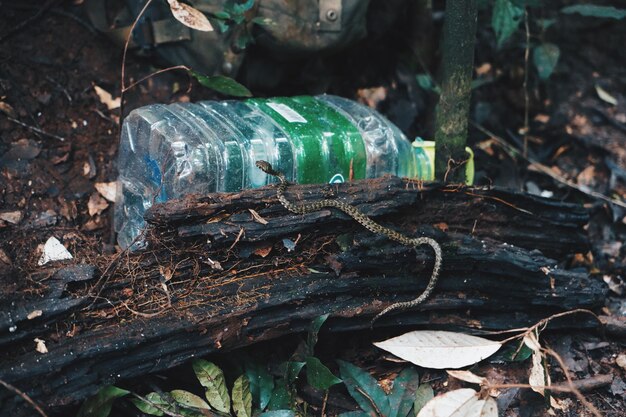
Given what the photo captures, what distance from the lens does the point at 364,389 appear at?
3.78 meters

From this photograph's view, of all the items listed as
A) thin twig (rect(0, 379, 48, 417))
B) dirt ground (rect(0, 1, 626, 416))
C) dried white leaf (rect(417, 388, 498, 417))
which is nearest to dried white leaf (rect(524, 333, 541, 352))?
dried white leaf (rect(417, 388, 498, 417))

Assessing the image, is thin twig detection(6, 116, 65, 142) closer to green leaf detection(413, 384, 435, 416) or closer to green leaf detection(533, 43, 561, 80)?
green leaf detection(413, 384, 435, 416)

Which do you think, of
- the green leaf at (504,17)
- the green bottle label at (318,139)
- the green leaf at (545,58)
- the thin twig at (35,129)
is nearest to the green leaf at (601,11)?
the green leaf at (545,58)

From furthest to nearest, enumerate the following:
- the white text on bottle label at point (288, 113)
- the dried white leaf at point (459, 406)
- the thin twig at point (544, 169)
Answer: the thin twig at point (544, 169) → the white text on bottle label at point (288, 113) → the dried white leaf at point (459, 406)

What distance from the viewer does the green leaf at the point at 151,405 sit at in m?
3.54

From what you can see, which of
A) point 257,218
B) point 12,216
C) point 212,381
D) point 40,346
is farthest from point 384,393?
point 12,216

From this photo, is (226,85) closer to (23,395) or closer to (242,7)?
(242,7)

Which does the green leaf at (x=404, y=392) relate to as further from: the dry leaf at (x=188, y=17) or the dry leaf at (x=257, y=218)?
the dry leaf at (x=188, y=17)

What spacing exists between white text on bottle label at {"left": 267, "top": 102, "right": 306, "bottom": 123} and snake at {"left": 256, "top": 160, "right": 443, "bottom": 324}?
2.92ft

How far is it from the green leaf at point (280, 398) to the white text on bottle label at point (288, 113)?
1.85m

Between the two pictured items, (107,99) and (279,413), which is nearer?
(279,413)

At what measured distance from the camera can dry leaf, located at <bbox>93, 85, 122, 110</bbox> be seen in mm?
5336

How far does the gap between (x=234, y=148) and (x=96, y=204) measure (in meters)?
1.11

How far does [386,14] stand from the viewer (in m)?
5.95
